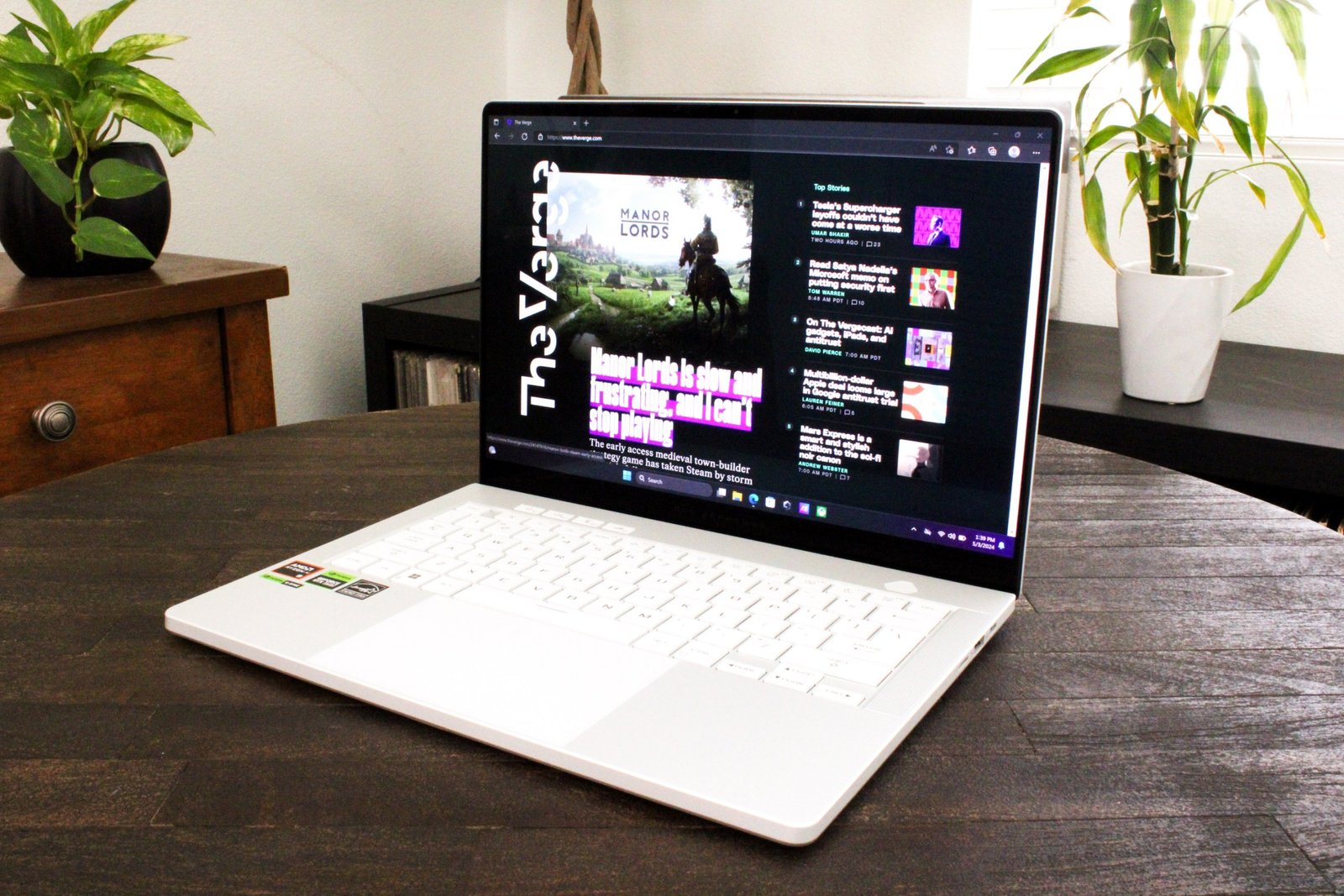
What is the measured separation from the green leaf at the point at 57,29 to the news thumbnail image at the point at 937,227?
1.01m

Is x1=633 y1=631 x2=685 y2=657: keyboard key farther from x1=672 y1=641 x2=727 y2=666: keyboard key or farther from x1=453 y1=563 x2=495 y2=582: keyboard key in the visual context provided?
x1=453 y1=563 x2=495 y2=582: keyboard key

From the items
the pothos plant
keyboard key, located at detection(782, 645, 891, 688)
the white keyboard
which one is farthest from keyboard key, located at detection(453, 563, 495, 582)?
the pothos plant

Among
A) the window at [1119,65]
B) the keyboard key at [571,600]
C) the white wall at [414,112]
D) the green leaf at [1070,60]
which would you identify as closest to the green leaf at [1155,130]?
the green leaf at [1070,60]

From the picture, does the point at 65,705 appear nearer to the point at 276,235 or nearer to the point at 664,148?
the point at 664,148

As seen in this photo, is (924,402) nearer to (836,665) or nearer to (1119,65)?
(836,665)

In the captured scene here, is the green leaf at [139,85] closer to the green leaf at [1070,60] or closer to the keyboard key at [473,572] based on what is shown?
the keyboard key at [473,572]

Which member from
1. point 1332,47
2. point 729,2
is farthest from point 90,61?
point 1332,47

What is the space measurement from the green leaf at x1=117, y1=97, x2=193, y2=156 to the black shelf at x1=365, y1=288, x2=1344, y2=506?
648 millimetres

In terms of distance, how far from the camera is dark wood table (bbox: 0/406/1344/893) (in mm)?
448

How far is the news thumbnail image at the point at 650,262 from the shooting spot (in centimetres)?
76

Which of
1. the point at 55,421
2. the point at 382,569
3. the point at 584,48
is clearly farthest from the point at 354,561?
the point at 584,48

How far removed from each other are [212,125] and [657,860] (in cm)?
170

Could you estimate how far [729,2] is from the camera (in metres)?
2.22

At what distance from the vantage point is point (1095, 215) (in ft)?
4.93
